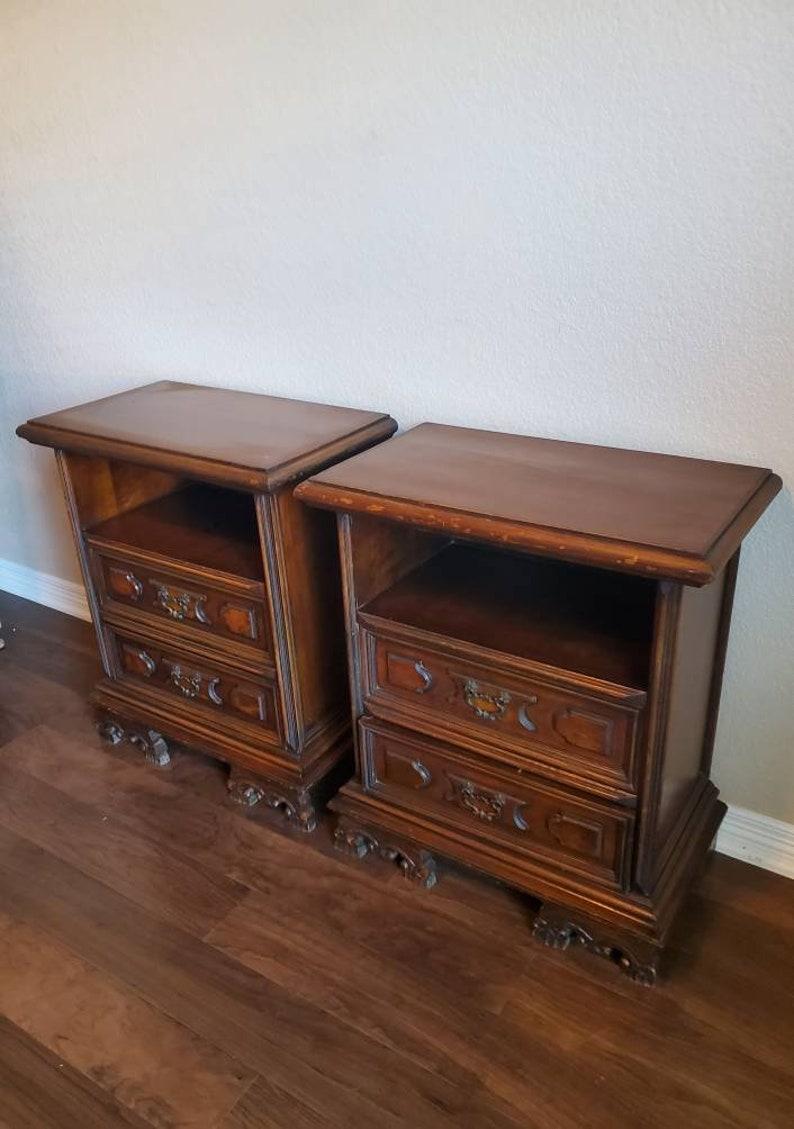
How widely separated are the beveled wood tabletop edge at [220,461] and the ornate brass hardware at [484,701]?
435 millimetres

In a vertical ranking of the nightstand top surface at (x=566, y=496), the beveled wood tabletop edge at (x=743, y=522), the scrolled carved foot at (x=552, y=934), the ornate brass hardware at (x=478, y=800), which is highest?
the nightstand top surface at (x=566, y=496)

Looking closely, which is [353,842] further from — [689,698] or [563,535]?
[563,535]

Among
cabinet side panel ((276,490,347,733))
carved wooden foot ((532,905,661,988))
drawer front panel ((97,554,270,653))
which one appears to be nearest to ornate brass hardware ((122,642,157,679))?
drawer front panel ((97,554,270,653))

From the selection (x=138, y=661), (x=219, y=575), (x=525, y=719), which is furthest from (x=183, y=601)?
(x=525, y=719)

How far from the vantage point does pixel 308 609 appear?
1.62m

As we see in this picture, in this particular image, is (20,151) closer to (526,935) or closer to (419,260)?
(419,260)

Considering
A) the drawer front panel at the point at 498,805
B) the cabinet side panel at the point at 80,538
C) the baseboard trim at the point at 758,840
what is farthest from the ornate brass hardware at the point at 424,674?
the cabinet side panel at the point at 80,538

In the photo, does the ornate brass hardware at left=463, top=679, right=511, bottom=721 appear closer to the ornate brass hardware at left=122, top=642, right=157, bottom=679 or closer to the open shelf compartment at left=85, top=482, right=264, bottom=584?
the open shelf compartment at left=85, top=482, right=264, bottom=584

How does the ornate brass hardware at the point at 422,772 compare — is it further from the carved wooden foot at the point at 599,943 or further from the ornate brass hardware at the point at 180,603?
the ornate brass hardware at the point at 180,603

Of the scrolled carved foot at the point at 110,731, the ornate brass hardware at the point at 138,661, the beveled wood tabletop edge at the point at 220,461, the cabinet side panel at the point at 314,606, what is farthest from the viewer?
the scrolled carved foot at the point at 110,731

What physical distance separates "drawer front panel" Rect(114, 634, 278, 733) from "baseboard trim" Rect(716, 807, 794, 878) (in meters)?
0.87

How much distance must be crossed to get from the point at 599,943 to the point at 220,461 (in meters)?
1.00

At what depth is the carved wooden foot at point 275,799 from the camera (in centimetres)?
173

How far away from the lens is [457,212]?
1502mm
